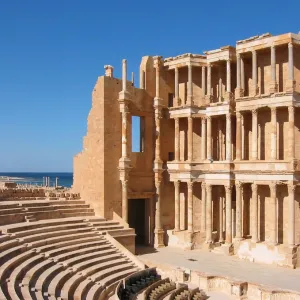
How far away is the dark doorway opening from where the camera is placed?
31234 millimetres

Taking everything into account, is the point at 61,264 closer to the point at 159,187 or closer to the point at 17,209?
the point at 17,209

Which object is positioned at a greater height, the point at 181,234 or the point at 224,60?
the point at 224,60

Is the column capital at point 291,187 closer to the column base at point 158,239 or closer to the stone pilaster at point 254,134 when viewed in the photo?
the stone pilaster at point 254,134

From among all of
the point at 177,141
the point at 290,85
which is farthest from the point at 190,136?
the point at 290,85

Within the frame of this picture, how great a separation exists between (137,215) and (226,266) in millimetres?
9300

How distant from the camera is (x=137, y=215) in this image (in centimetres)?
3186

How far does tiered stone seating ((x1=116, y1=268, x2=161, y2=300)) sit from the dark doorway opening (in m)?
8.44

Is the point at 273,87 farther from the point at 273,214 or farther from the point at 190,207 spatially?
the point at 190,207

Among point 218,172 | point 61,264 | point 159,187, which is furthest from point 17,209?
point 218,172

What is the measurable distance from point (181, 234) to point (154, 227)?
1.89m

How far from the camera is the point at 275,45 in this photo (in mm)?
25984

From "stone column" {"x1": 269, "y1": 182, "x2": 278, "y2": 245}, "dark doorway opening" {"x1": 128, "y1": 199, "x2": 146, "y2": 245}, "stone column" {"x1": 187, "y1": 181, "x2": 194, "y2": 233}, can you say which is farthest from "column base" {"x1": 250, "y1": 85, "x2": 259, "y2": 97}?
"dark doorway opening" {"x1": 128, "y1": 199, "x2": 146, "y2": 245}

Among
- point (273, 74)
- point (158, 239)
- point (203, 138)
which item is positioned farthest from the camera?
point (158, 239)

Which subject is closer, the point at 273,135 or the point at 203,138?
the point at 273,135
